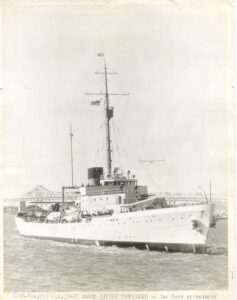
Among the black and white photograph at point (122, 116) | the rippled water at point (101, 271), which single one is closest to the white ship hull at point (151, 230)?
the black and white photograph at point (122, 116)

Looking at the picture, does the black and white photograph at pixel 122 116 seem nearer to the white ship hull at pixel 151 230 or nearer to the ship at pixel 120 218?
the ship at pixel 120 218

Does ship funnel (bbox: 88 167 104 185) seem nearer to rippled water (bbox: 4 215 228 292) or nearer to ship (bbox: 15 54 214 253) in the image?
ship (bbox: 15 54 214 253)

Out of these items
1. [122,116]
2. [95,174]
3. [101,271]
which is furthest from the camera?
[95,174]

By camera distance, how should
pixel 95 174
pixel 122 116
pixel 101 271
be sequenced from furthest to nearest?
pixel 95 174 < pixel 122 116 < pixel 101 271

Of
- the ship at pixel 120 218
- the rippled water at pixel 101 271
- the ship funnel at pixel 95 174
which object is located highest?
the ship funnel at pixel 95 174

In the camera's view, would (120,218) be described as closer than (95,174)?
No

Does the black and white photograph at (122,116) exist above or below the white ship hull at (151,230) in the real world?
above

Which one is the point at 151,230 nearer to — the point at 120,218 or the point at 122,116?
the point at 120,218

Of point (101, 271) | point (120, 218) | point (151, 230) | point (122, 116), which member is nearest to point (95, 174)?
point (120, 218)
